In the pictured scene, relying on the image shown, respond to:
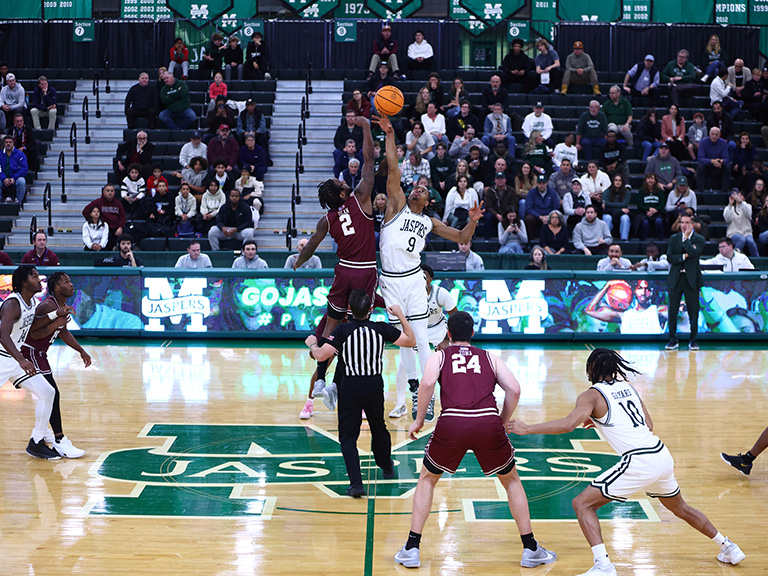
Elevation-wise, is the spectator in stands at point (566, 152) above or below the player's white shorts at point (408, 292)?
above

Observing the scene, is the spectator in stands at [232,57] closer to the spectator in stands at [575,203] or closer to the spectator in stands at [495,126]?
the spectator in stands at [495,126]

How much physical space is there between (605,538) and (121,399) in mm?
6362

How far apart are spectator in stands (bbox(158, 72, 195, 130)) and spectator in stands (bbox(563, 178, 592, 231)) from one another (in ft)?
28.5

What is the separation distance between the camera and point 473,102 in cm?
2186

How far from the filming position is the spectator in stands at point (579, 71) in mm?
22344

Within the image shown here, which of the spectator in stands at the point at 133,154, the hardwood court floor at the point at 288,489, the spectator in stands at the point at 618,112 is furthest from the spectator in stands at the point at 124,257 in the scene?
the spectator in stands at the point at 618,112

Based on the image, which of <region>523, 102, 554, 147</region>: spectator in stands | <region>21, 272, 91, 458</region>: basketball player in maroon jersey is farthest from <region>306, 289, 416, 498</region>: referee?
<region>523, 102, 554, 147</region>: spectator in stands

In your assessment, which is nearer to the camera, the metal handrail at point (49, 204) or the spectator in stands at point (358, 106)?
the metal handrail at point (49, 204)

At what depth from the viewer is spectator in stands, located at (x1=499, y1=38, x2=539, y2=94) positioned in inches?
880

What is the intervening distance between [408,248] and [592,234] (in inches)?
340

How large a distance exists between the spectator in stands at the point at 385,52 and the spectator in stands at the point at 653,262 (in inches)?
326

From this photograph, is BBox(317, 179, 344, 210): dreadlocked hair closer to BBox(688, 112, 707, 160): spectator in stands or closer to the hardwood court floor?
the hardwood court floor

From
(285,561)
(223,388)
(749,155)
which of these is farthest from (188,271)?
(749,155)

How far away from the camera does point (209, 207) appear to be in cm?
1847
